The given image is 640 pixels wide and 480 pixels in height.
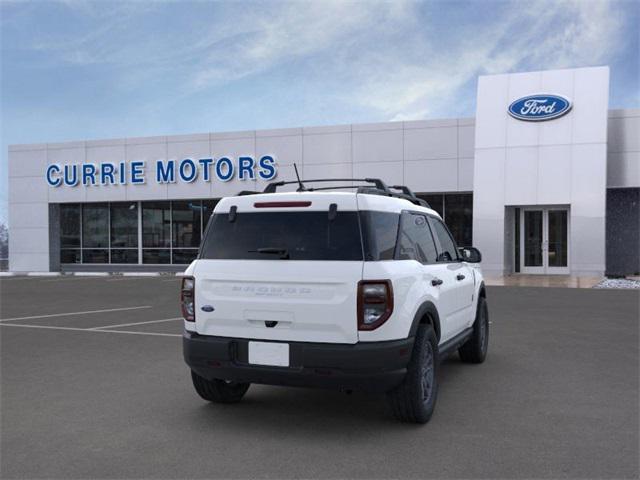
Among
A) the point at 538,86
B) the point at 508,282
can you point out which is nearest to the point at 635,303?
the point at 508,282

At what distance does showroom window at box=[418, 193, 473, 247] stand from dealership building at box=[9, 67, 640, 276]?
40mm

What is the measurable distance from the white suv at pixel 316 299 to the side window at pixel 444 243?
89 cm

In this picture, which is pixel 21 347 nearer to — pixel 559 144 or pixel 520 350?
pixel 520 350

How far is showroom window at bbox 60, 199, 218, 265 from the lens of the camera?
28078 mm

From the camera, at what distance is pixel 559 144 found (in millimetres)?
21234

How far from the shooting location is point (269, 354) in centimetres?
461

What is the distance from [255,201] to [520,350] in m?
4.76

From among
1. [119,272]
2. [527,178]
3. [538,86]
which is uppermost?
[538,86]

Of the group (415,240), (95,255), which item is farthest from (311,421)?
(95,255)

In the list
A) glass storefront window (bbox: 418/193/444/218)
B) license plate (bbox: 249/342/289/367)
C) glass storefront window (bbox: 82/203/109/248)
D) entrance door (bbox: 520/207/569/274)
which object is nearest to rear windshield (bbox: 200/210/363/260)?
license plate (bbox: 249/342/289/367)

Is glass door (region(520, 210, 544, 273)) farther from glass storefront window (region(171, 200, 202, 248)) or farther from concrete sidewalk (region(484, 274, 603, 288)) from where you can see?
glass storefront window (region(171, 200, 202, 248))

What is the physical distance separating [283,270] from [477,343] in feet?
11.2

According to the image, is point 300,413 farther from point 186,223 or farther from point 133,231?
point 133,231

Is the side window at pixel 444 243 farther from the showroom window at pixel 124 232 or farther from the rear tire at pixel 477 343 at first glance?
the showroom window at pixel 124 232
